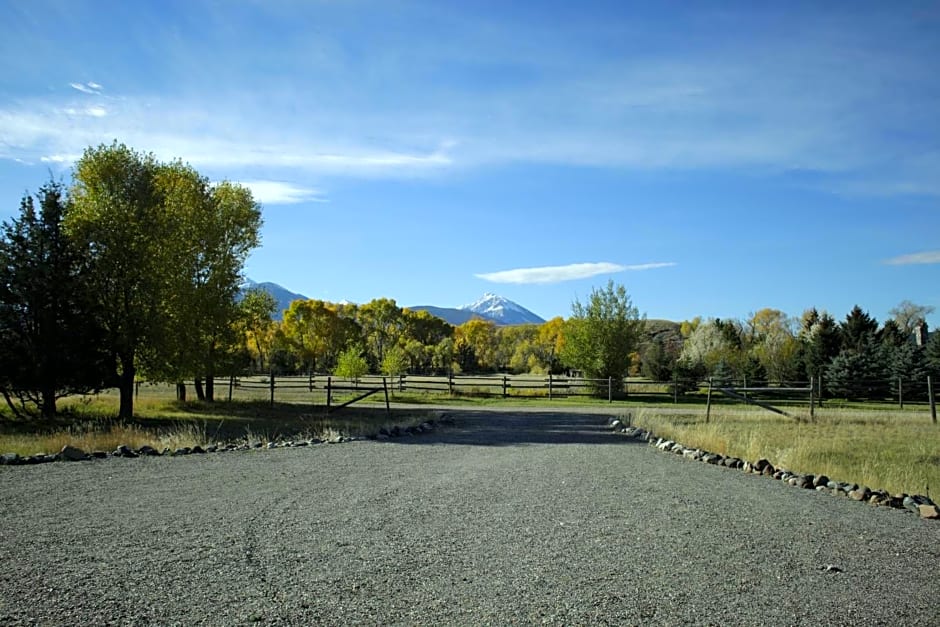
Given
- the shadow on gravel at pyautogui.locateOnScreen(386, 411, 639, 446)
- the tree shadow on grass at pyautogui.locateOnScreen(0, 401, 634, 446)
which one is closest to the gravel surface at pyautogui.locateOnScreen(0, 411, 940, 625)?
the shadow on gravel at pyautogui.locateOnScreen(386, 411, 639, 446)

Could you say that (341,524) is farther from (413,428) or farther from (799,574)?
(413,428)

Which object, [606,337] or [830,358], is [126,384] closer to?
[606,337]

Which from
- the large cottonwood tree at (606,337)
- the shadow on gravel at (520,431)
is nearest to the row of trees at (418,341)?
the large cottonwood tree at (606,337)

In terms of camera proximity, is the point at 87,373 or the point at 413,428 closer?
the point at 413,428

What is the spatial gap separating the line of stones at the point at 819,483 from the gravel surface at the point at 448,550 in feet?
1.04

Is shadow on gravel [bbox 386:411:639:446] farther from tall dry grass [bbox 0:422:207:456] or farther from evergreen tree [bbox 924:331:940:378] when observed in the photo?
evergreen tree [bbox 924:331:940:378]

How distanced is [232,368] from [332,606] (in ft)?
83.1

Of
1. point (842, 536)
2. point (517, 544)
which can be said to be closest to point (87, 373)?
point (517, 544)

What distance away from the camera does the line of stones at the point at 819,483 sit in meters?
8.70

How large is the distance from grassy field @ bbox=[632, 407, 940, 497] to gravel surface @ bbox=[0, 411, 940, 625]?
219 cm

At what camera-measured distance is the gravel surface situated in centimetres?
491

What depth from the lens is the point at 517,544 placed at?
6590mm

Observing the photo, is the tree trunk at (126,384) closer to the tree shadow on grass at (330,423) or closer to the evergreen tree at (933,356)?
the tree shadow on grass at (330,423)

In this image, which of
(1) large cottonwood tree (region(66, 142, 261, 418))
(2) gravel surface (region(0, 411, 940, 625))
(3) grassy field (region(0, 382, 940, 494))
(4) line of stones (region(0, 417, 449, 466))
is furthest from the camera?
(1) large cottonwood tree (region(66, 142, 261, 418))
